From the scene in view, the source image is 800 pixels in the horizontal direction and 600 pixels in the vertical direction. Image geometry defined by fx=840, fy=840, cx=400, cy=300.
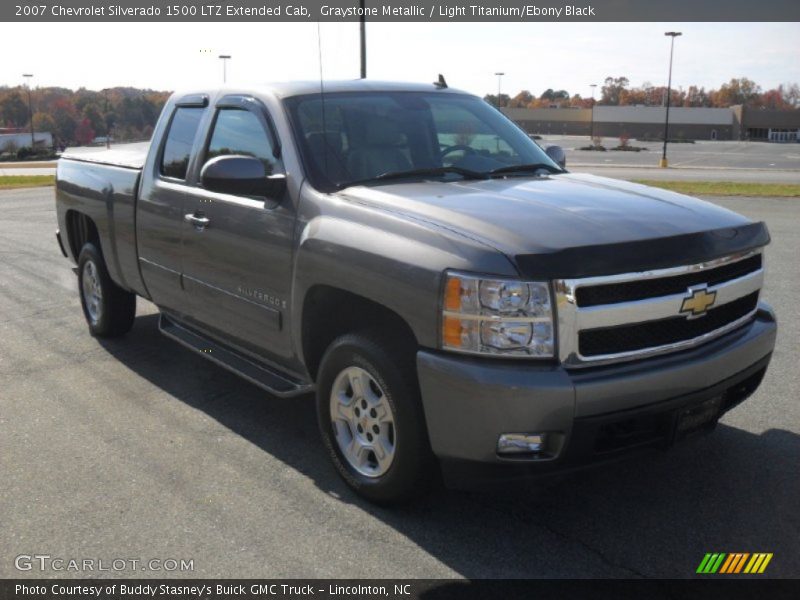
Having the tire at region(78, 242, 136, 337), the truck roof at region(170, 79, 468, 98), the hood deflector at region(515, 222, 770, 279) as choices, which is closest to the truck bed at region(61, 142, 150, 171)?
the tire at region(78, 242, 136, 337)

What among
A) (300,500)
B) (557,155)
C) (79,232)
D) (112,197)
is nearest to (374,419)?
(300,500)

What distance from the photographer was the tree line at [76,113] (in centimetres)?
9335

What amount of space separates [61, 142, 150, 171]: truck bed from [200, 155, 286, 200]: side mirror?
1.81 m

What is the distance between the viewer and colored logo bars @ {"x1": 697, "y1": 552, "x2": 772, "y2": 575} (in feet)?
10.9

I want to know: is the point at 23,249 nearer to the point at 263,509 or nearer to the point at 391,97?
the point at 391,97

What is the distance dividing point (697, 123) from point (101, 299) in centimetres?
12485

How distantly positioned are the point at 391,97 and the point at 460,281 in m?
2.10

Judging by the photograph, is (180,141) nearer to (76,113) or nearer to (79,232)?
(79,232)

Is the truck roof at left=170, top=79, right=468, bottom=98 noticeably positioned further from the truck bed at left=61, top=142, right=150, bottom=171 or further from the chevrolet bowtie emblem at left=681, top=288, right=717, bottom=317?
the chevrolet bowtie emblem at left=681, top=288, right=717, bottom=317

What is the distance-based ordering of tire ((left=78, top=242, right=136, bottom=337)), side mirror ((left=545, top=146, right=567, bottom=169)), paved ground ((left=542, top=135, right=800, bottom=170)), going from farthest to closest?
paved ground ((left=542, top=135, right=800, bottom=170)), tire ((left=78, top=242, right=136, bottom=337)), side mirror ((left=545, top=146, right=567, bottom=169))

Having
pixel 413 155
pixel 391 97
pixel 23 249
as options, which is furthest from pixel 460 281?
pixel 23 249

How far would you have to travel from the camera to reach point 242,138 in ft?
16.0

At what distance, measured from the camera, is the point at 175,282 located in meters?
5.36

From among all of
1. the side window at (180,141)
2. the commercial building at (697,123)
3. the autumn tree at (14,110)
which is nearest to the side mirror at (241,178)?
the side window at (180,141)
